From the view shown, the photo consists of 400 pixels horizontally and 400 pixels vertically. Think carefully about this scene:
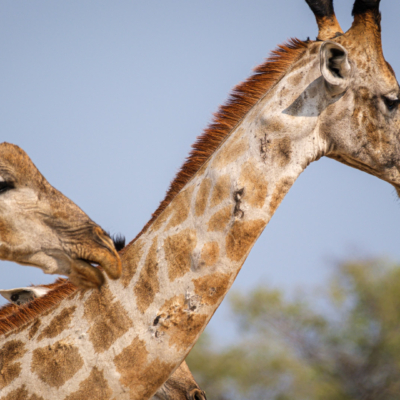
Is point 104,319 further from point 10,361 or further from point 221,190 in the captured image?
Result: point 221,190

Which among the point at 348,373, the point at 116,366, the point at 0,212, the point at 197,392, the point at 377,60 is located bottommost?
the point at 348,373

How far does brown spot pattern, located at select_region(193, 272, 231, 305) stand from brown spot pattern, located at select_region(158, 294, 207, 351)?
11cm

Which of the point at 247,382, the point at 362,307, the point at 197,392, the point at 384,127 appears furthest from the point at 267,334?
the point at 384,127

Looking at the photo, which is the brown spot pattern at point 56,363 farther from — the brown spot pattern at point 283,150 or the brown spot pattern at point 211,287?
the brown spot pattern at point 283,150

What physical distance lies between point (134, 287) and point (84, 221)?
63 cm

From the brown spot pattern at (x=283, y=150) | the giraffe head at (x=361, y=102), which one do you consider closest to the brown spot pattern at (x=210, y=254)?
the brown spot pattern at (x=283, y=150)

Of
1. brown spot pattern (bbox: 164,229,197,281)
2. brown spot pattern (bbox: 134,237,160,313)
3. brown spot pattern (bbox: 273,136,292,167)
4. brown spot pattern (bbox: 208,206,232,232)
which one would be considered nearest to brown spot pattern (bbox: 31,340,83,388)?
brown spot pattern (bbox: 134,237,160,313)

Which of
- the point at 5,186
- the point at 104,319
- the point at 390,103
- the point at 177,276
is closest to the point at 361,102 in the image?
the point at 390,103

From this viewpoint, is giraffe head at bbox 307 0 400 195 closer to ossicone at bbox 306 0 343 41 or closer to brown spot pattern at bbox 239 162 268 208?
ossicone at bbox 306 0 343 41

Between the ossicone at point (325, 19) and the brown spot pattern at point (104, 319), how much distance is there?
2491mm

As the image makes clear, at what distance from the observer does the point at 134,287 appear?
3.70 meters

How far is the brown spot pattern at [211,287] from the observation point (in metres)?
3.57

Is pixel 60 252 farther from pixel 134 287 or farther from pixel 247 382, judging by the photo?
pixel 247 382

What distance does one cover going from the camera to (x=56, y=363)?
356cm
